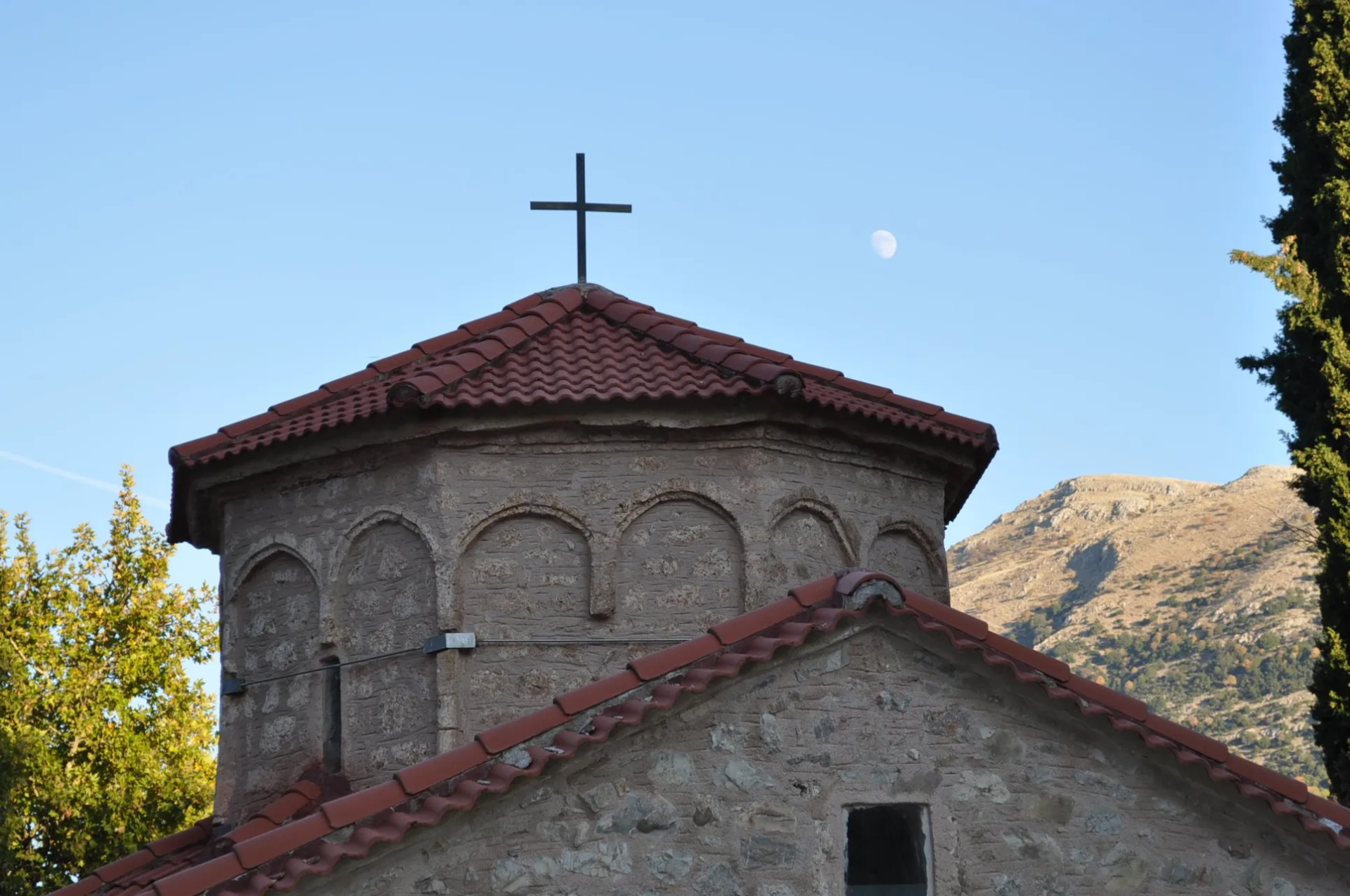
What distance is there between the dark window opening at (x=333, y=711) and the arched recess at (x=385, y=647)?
0.37ft

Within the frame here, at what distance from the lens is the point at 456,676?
10.2 metres

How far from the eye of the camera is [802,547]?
10859 millimetres

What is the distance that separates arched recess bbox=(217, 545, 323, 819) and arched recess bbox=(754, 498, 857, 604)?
3.23 meters

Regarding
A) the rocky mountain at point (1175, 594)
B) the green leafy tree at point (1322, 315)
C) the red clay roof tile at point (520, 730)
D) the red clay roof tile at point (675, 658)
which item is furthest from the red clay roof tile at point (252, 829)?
the rocky mountain at point (1175, 594)

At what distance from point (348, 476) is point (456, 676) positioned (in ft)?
5.76

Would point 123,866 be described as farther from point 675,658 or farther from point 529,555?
point 675,658

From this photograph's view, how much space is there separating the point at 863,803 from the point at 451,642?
3.36 meters

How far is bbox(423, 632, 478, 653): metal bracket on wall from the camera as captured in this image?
1019 cm

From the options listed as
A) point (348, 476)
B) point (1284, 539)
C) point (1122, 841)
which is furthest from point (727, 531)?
point (1284, 539)

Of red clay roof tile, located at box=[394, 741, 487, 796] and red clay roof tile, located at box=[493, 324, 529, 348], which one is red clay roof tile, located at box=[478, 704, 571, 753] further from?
red clay roof tile, located at box=[493, 324, 529, 348]

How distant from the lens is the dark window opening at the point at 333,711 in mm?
10789

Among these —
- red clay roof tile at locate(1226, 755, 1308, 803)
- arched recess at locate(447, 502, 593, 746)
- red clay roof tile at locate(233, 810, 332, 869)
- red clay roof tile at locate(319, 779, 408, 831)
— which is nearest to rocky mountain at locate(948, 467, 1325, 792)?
red clay roof tile at locate(1226, 755, 1308, 803)

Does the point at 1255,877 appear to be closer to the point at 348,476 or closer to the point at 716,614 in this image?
the point at 716,614

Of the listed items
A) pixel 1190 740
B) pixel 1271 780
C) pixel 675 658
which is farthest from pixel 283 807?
pixel 1271 780
